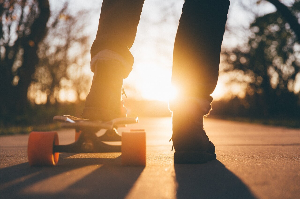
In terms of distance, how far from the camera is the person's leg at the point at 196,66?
1.92 metres

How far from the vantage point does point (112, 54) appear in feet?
6.56

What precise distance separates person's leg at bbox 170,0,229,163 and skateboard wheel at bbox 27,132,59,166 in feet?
2.09

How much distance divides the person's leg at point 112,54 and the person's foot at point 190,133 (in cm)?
35

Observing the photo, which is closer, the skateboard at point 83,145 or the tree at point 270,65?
the skateboard at point 83,145

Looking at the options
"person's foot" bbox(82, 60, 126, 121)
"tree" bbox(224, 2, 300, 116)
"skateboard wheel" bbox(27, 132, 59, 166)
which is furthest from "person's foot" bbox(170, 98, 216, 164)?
"tree" bbox(224, 2, 300, 116)

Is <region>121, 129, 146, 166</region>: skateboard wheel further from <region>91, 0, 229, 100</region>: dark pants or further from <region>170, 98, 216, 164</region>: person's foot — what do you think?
<region>91, 0, 229, 100</region>: dark pants

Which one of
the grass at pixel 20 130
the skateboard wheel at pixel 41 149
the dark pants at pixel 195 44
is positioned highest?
the dark pants at pixel 195 44

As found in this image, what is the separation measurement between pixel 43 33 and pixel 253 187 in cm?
973

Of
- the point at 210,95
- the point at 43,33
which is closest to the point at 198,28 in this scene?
the point at 210,95

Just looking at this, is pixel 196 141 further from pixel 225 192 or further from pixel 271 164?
pixel 225 192

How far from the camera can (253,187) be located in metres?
1.28

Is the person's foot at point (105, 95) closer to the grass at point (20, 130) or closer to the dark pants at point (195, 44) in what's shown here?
the dark pants at point (195, 44)

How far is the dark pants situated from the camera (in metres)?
1.95

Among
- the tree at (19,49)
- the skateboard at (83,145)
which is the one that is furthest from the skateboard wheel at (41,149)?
the tree at (19,49)
